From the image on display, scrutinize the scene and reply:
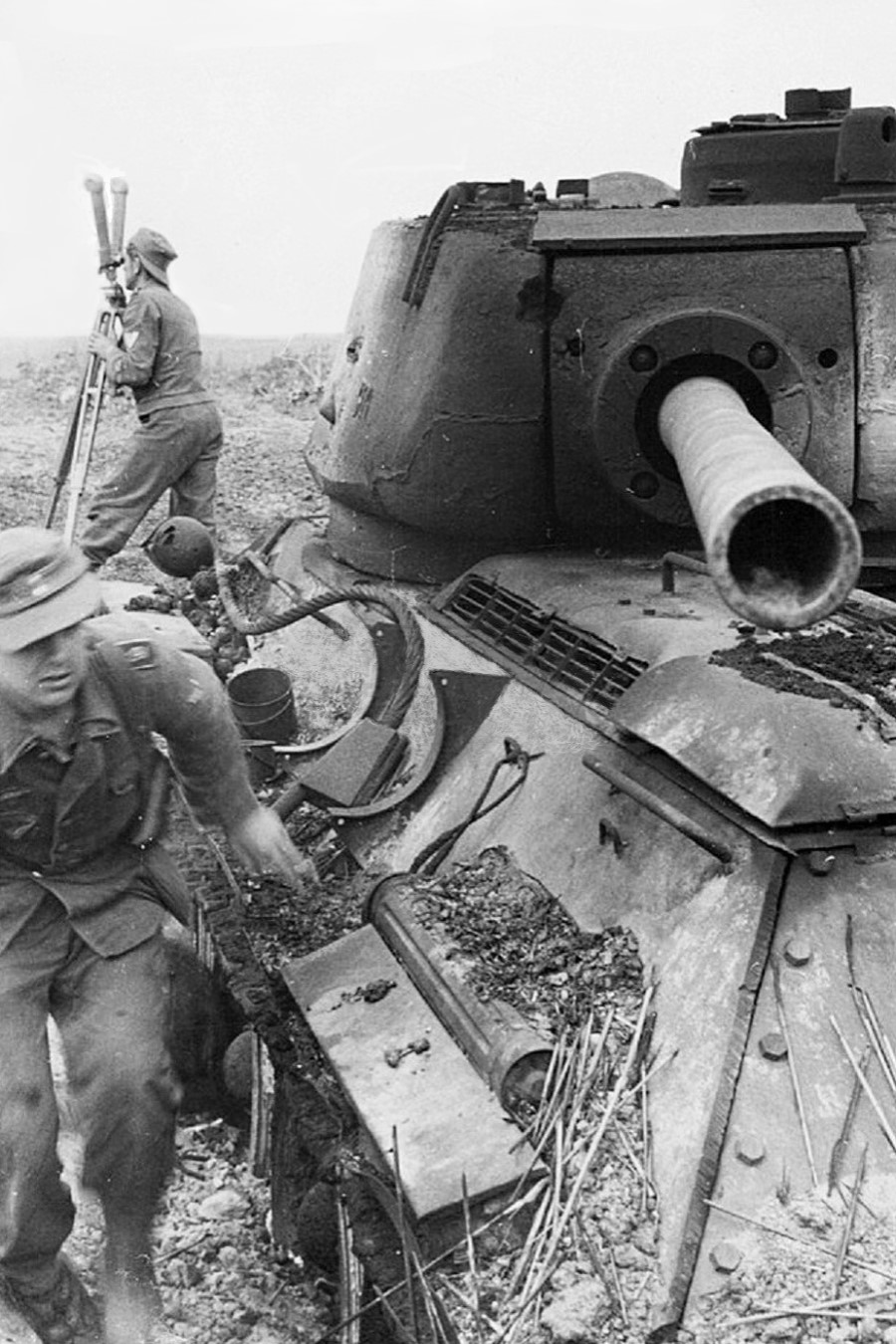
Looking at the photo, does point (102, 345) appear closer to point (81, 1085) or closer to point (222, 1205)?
point (222, 1205)

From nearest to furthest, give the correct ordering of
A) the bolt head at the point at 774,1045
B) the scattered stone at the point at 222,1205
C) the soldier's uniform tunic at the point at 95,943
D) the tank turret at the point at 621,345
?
the bolt head at the point at 774,1045 → the soldier's uniform tunic at the point at 95,943 → the scattered stone at the point at 222,1205 → the tank turret at the point at 621,345

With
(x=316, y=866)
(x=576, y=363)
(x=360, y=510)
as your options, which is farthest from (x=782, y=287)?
(x=316, y=866)

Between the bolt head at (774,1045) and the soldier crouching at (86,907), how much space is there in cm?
147

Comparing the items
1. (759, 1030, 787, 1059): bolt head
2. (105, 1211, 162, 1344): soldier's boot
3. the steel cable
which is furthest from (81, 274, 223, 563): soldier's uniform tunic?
(759, 1030, 787, 1059): bolt head

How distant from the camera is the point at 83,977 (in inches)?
172

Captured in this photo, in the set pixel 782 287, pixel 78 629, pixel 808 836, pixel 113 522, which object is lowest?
pixel 113 522

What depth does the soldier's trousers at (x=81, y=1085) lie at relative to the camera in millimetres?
4184

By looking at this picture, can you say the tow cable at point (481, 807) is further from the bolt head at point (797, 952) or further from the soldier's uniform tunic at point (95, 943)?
the bolt head at point (797, 952)

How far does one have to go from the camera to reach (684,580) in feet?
18.2

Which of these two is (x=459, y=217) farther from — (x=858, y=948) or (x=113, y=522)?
(x=113, y=522)

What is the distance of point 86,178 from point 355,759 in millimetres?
5221

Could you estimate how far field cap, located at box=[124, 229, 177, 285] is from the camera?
10078 millimetres

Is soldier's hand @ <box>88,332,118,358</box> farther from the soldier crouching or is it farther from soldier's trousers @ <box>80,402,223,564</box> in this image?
the soldier crouching

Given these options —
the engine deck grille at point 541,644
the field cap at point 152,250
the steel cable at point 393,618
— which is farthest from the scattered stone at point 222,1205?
the field cap at point 152,250
